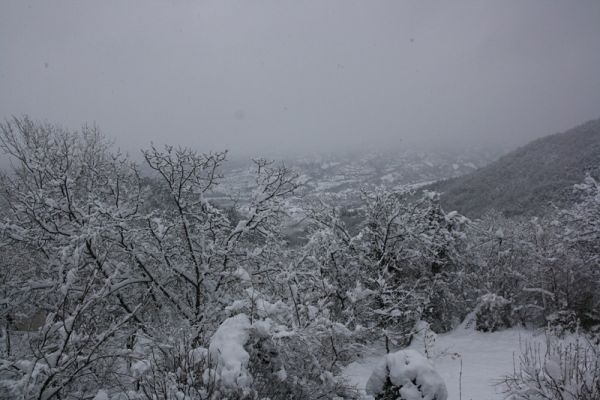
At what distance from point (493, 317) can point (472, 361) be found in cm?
378

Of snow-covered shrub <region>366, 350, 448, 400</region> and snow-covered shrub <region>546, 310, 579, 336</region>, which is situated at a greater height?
snow-covered shrub <region>366, 350, 448, 400</region>

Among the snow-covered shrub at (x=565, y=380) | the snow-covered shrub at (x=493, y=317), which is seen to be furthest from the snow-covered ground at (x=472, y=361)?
the snow-covered shrub at (x=565, y=380)

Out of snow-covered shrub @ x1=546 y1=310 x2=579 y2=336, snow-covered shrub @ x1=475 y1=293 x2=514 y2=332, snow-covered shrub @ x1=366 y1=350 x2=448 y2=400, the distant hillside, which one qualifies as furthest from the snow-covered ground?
the distant hillside

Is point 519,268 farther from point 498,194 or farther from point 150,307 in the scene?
point 498,194

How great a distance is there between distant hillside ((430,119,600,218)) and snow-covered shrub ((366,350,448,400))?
140ft

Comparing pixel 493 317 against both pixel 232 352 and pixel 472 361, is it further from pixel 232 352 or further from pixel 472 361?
pixel 232 352

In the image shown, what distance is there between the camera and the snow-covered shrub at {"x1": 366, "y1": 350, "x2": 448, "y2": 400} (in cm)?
448

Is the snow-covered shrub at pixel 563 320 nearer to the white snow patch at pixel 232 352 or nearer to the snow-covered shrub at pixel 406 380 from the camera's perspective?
the snow-covered shrub at pixel 406 380

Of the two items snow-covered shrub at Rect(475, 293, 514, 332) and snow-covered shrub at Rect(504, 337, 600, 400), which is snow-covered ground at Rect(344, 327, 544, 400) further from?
snow-covered shrub at Rect(504, 337, 600, 400)

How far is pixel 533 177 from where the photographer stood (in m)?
63.8

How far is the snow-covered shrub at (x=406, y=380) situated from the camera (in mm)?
4480

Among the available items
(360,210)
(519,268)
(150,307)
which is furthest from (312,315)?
(519,268)

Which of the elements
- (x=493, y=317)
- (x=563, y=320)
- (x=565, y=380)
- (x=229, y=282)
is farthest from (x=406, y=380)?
(x=493, y=317)

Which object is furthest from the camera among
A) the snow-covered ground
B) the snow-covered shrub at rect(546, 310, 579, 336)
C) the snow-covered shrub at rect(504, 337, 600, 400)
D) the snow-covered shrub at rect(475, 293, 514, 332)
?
the snow-covered shrub at rect(475, 293, 514, 332)
